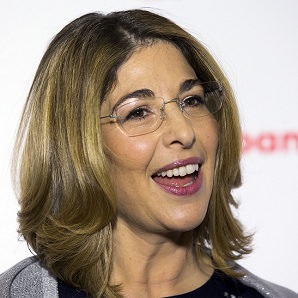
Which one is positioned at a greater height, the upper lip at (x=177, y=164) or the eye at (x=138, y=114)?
the eye at (x=138, y=114)

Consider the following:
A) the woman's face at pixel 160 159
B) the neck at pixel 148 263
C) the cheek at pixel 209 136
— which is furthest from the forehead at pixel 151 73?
the neck at pixel 148 263

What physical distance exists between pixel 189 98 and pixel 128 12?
27cm

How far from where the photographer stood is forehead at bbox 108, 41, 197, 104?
164cm

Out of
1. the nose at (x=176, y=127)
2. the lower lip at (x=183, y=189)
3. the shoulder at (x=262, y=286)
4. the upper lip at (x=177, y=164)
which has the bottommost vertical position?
the shoulder at (x=262, y=286)

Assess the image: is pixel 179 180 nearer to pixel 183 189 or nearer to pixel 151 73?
pixel 183 189

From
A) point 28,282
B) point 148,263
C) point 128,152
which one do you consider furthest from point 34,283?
point 128,152

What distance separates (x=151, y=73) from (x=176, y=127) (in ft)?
0.43

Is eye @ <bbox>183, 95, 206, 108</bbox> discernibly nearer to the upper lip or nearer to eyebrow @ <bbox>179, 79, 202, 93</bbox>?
eyebrow @ <bbox>179, 79, 202, 93</bbox>

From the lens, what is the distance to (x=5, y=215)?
2146mm

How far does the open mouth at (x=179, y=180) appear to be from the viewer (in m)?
1.61

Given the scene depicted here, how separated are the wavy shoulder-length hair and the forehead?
0.06 ft

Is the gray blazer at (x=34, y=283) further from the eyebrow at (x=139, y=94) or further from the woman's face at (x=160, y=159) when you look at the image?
the eyebrow at (x=139, y=94)

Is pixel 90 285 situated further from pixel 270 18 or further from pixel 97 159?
pixel 270 18

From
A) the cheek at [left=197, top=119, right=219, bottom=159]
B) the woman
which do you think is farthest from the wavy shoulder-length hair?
the cheek at [left=197, top=119, right=219, bottom=159]
